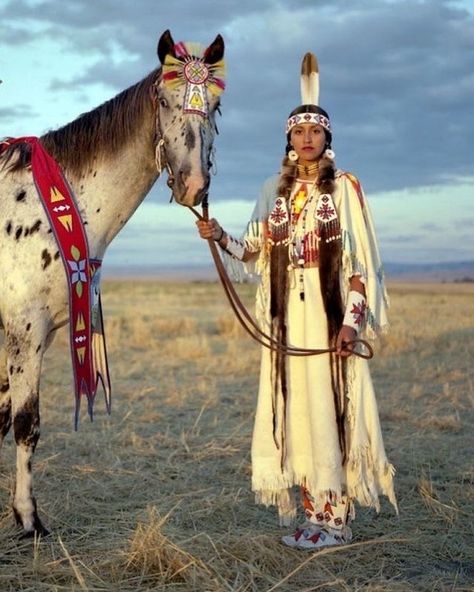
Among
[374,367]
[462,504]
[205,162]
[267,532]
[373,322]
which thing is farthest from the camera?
[374,367]

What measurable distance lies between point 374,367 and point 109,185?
730cm

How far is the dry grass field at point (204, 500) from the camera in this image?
3.61 meters

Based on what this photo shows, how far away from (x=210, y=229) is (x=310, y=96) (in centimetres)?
85

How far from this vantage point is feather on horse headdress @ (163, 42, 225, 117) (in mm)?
3684

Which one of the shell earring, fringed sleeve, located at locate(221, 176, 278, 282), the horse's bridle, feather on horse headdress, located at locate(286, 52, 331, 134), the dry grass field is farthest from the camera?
fringed sleeve, located at locate(221, 176, 278, 282)

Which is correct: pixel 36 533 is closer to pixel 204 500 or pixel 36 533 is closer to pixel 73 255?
pixel 204 500

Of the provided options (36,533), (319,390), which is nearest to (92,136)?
(319,390)

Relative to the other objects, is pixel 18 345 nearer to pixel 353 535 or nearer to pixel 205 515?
pixel 205 515

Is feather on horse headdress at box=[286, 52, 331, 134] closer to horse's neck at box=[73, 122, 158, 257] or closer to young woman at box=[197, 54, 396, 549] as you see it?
young woman at box=[197, 54, 396, 549]

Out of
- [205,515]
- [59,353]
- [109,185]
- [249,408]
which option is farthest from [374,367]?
[109,185]

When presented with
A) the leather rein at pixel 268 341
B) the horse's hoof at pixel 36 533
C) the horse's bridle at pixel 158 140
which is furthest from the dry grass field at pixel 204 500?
the horse's bridle at pixel 158 140

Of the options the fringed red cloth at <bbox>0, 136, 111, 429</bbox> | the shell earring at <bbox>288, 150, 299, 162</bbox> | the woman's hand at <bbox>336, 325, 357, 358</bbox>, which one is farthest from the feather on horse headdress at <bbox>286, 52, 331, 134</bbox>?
the fringed red cloth at <bbox>0, 136, 111, 429</bbox>

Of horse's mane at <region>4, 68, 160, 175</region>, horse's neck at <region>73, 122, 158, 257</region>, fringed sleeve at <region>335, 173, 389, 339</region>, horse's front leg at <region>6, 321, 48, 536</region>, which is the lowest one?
horse's front leg at <region>6, 321, 48, 536</region>

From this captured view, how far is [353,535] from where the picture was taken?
4352 millimetres
